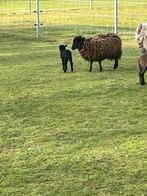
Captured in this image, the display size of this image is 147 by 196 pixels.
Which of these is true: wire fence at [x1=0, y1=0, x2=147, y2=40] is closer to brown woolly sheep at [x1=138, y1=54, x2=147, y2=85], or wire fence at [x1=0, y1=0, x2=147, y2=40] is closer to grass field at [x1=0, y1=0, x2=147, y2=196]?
grass field at [x1=0, y1=0, x2=147, y2=196]

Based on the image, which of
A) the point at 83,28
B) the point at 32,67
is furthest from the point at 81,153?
the point at 83,28

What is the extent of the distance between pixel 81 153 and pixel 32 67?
610cm

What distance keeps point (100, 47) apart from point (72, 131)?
4.48 m

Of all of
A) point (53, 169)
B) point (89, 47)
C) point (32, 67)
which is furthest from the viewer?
point (32, 67)

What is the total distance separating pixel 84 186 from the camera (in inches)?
205

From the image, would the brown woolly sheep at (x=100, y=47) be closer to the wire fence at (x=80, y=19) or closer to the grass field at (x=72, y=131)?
the grass field at (x=72, y=131)

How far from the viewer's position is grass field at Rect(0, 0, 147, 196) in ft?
17.4

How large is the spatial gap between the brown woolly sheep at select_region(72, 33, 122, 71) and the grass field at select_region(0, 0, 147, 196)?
0.32 meters

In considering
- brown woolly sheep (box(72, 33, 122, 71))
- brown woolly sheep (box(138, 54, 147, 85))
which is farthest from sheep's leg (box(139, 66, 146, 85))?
brown woolly sheep (box(72, 33, 122, 71))

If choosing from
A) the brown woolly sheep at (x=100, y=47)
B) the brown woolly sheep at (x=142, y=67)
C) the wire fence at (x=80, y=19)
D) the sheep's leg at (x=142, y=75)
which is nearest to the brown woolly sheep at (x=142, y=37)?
the brown woolly sheep at (x=100, y=47)

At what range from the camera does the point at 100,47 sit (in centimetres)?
1106

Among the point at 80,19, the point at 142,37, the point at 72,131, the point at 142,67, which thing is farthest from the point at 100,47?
the point at 80,19

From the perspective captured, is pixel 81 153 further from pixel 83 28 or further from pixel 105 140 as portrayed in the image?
pixel 83 28

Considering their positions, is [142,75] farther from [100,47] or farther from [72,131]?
[72,131]
